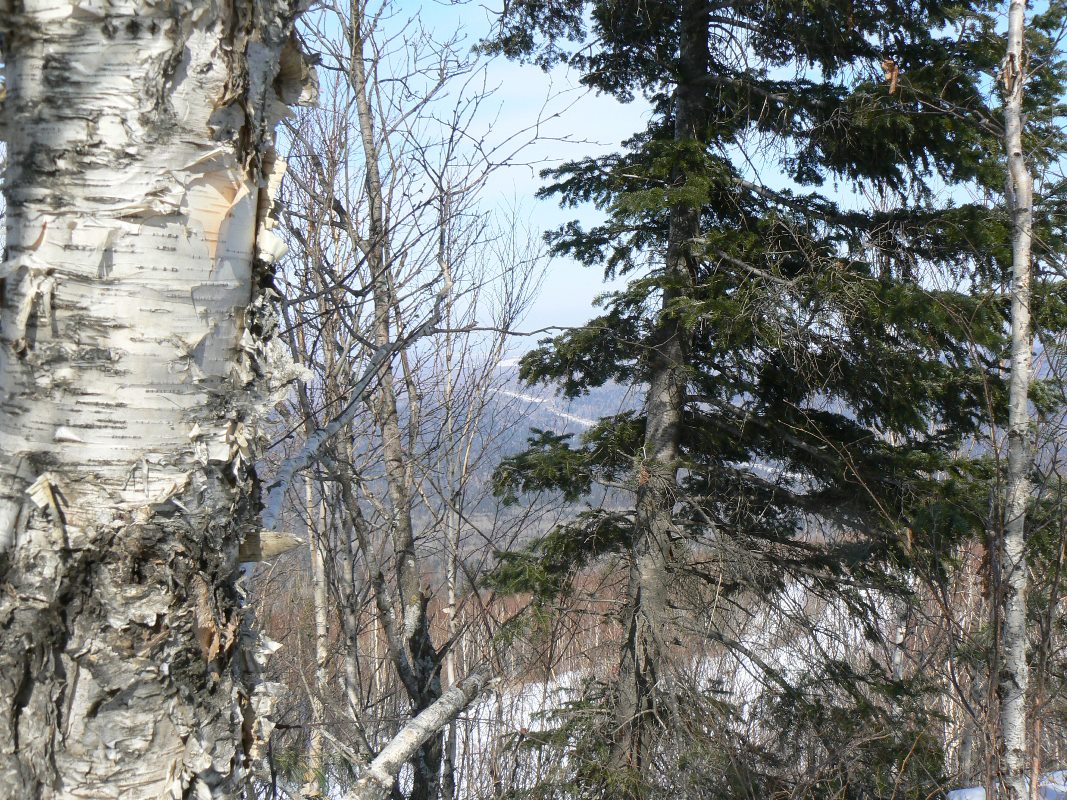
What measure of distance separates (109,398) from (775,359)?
4.30m

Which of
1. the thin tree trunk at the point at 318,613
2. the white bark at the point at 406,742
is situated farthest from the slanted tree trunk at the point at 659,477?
the white bark at the point at 406,742

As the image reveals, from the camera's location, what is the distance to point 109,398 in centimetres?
96

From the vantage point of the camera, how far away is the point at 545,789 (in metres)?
4.37

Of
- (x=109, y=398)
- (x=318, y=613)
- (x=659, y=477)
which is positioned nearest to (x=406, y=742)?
(x=109, y=398)

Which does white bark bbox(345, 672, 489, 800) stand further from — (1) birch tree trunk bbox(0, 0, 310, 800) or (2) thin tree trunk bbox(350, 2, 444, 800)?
(2) thin tree trunk bbox(350, 2, 444, 800)

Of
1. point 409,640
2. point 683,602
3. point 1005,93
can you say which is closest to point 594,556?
point 683,602

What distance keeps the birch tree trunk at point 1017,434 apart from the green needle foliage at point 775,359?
111 mm

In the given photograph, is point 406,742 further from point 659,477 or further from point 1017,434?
point 1017,434

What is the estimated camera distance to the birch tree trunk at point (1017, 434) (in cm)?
368

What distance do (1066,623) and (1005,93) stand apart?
2.87 metres

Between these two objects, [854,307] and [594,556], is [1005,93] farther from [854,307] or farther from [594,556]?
[594,556]

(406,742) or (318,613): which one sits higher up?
(406,742)

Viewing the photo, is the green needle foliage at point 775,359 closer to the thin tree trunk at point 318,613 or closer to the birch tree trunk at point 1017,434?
the birch tree trunk at point 1017,434

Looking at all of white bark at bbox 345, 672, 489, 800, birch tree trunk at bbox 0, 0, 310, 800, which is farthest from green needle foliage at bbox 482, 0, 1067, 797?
birch tree trunk at bbox 0, 0, 310, 800
